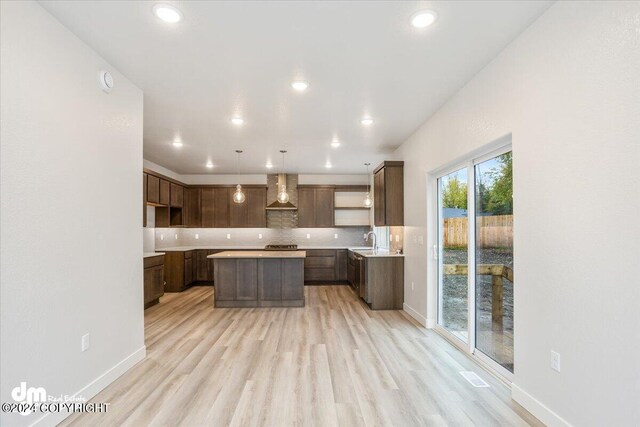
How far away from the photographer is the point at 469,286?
3.38 meters

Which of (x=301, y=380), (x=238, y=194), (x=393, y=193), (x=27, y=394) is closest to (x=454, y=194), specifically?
(x=393, y=193)

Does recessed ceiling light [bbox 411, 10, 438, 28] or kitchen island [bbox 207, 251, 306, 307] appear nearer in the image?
recessed ceiling light [bbox 411, 10, 438, 28]

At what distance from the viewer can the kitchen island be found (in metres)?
5.53

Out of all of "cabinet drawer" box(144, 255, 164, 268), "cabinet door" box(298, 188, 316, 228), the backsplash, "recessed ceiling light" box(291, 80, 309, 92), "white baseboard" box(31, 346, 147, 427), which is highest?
"recessed ceiling light" box(291, 80, 309, 92)

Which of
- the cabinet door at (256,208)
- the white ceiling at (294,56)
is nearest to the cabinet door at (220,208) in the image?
the cabinet door at (256,208)

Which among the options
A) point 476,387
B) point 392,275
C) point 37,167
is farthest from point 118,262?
point 392,275

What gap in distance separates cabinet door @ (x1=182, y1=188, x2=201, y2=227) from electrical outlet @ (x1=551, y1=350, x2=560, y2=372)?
24.4ft

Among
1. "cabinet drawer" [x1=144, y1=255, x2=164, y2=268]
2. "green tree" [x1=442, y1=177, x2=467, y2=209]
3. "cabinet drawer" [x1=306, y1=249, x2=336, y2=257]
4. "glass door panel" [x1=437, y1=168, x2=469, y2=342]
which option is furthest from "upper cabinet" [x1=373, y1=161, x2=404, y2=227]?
"cabinet drawer" [x1=144, y1=255, x2=164, y2=268]

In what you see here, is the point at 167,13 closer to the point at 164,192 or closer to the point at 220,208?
the point at 164,192

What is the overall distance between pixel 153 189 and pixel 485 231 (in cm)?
562

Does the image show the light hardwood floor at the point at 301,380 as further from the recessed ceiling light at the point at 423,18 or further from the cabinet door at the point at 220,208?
the cabinet door at the point at 220,208

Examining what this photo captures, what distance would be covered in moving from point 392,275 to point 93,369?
4155 mm

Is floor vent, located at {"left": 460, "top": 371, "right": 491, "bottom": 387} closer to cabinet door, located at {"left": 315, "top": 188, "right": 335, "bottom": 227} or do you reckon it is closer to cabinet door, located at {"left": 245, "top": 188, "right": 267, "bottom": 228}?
cabinet door, located at {"left": 315, "top": 188, "right": 335, "bottom": 227}

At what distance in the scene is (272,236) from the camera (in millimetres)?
8305
